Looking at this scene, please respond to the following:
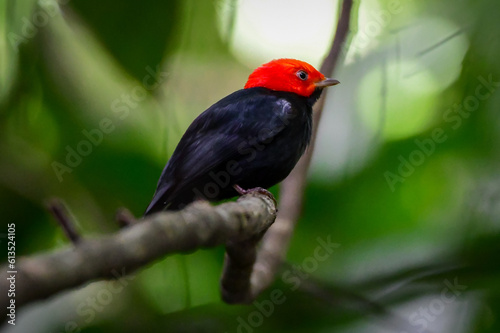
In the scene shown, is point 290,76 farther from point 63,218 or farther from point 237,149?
point 63,218

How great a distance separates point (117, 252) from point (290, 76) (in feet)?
10.3

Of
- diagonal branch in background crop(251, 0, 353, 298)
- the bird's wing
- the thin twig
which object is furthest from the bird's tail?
the thin twig

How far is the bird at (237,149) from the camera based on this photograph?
3305 millimetres

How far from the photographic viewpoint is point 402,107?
4027mm

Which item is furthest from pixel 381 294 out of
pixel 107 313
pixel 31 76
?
pixel 31 76

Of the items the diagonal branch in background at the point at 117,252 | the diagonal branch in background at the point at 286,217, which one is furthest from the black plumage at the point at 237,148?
the diagonal branch in background at the point at 117,252

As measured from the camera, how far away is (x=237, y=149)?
3.45 meters

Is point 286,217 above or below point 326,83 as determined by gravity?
below

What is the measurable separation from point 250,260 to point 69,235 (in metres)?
1.29

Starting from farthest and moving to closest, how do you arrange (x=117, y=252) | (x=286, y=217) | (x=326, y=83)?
(x=326, y=83) → (x=286, y=217) → (x=117, y=252)

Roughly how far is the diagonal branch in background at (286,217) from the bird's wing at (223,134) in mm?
287

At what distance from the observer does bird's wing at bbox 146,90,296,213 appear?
10.7ft

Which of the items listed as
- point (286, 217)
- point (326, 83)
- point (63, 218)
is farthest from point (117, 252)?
point (326, 83)

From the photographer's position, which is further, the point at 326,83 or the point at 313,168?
the point at 326,83
